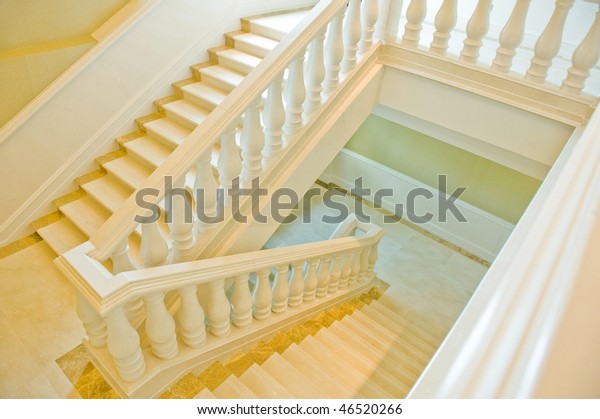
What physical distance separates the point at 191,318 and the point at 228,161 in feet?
2.43

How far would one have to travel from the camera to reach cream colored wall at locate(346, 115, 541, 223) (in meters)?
4.17

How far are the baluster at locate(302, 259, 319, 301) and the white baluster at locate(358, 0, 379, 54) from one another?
138 centimetres

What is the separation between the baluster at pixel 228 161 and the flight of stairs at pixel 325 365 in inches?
35.9

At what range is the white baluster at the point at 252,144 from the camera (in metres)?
1.78

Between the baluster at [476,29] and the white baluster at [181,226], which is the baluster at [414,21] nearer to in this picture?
the baluster at [476,29]

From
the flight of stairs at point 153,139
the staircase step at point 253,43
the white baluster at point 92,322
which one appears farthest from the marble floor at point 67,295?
the staircase step at point 253,43

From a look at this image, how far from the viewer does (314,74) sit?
2.01 m

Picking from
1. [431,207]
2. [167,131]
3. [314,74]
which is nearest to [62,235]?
[167,131]

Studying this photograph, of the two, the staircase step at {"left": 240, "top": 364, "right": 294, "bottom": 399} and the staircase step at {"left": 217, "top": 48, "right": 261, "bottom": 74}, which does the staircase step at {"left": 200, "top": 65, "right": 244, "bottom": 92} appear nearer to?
the staircase step at {"left": 217, "top": 48, "right": 261, "bottom": 74}

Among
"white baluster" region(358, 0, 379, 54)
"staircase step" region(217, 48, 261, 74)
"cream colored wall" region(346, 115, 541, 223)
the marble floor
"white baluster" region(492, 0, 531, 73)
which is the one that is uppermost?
"cream colored wall" region(346, 115, 541, 223)

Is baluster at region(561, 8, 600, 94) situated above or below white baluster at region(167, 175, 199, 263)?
above

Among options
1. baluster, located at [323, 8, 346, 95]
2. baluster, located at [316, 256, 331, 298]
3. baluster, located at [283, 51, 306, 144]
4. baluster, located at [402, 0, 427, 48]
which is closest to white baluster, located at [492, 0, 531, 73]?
baluster, located at [402, 0, 427, 48]

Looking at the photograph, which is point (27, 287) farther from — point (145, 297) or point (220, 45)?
point (220, 45)

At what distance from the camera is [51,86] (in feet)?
9.65
